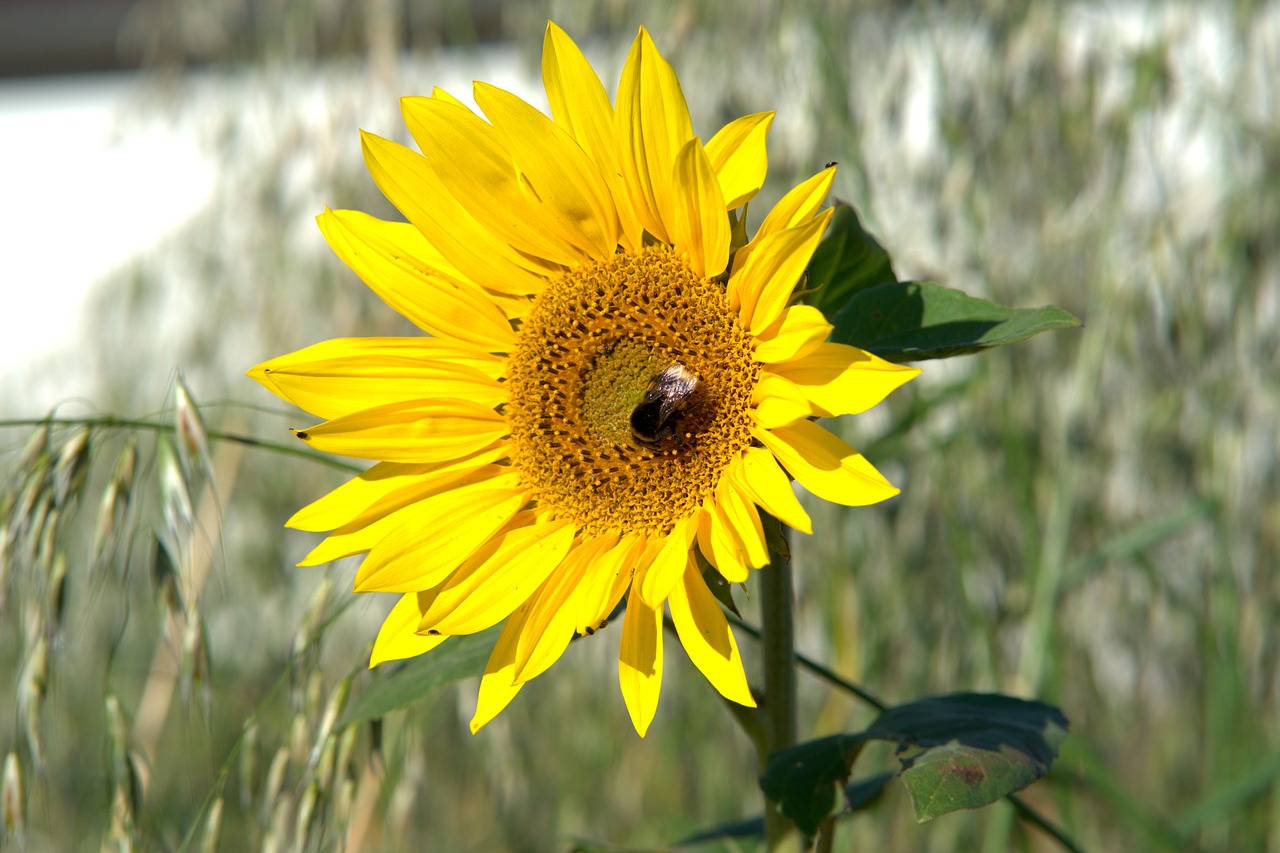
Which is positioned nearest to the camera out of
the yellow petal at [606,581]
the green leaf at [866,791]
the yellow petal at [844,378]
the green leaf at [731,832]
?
the yellow petal at [844,378]

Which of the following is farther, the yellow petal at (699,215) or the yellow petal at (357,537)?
the yellow petal at (357,537)

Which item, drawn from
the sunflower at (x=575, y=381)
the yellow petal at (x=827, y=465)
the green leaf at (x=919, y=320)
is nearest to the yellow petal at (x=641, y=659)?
the sunflower at (x=575, y=381)

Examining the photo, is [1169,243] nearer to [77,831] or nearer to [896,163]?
[896,163]

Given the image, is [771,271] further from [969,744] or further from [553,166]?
[969,744]

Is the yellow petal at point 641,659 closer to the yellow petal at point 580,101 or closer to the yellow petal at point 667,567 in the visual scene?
the yellow petal at point 667,567

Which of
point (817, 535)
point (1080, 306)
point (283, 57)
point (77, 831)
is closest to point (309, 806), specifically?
point (817, 535)

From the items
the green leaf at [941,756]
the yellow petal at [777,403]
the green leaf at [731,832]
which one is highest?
the yellow petal at [777,403]
